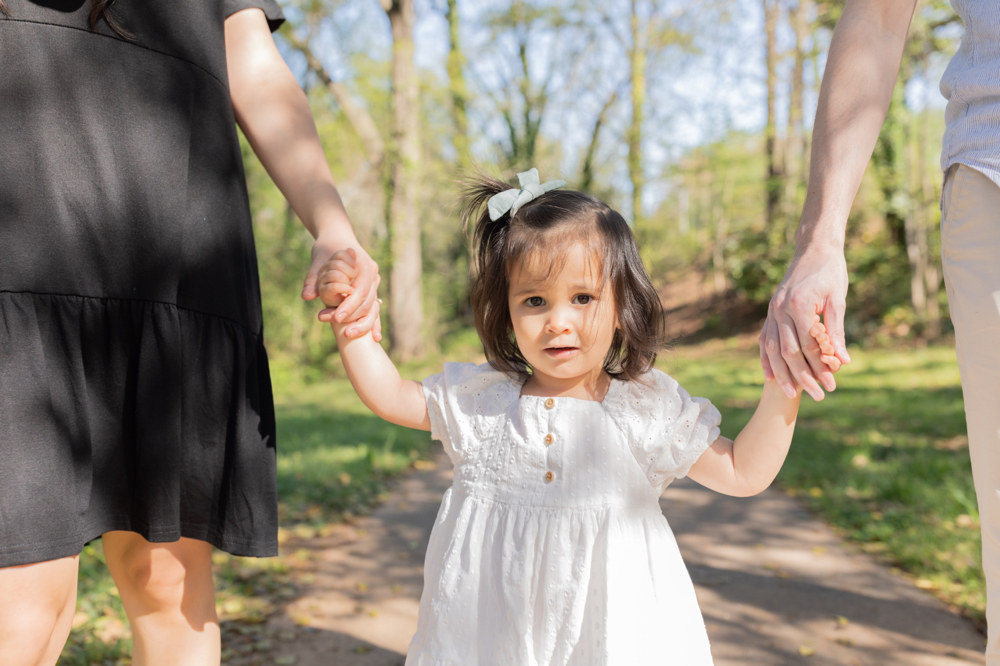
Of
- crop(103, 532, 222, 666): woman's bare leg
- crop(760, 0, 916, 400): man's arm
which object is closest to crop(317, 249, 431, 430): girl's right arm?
crop(103, 532, 222, 666): woman's bare leg

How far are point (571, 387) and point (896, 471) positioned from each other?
138 inches

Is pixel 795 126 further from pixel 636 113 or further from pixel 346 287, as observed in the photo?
pixel 346 287

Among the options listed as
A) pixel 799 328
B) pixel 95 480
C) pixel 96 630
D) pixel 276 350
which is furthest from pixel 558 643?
pixel 276 350

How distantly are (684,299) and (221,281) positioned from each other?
19611 millimetres

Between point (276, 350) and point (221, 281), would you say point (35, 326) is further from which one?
point (276, 350)

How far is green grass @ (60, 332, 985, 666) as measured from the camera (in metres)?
2.80

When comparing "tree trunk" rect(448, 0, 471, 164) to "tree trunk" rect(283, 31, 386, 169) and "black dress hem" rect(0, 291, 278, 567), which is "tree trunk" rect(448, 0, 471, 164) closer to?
"tree trunk" rect(283, 31, 386, 169)

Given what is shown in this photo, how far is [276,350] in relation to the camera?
44.6 feet

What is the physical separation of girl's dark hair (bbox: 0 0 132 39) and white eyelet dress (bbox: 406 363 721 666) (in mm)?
962

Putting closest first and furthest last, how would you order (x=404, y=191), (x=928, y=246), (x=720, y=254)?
(x=404, y=191), (x=928, y=246), (x=720, y=254)

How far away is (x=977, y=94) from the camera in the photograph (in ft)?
3.87

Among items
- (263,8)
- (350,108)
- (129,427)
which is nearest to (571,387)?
(129,427)

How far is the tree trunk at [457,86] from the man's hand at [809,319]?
38.4 feet

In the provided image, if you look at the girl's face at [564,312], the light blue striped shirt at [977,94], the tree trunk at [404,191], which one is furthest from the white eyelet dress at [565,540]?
the tree trunk at [404,191]
